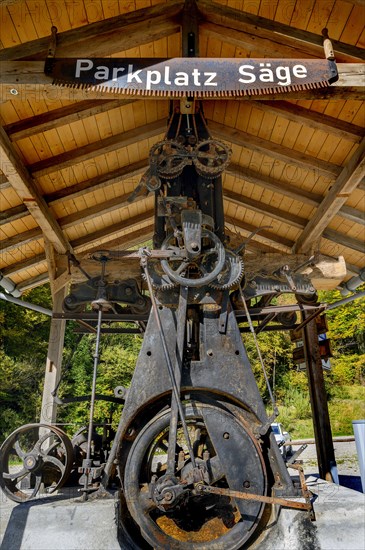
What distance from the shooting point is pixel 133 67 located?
10.1ft

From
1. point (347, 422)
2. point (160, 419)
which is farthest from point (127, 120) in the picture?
point (347, 422)

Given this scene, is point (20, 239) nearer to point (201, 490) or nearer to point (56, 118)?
point (56, 118)

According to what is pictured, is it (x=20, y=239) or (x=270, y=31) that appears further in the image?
(x=20, y=239)

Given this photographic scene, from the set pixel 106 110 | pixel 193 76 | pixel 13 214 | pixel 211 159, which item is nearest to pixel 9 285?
pixel 13 214

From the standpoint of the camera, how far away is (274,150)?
5.57 metres

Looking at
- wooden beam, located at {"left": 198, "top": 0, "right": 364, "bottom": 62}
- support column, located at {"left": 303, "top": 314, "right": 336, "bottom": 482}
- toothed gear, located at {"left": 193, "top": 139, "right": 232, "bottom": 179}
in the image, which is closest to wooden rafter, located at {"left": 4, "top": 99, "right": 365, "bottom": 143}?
wooden beam, located at {"left": 198, "top": 0, "right": 364, "bottom": 62}

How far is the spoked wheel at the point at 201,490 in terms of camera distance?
2.79 meters

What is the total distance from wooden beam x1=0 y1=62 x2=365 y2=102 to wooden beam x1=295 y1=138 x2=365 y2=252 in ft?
4.95

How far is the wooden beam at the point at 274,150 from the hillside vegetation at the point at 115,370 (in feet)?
38.4

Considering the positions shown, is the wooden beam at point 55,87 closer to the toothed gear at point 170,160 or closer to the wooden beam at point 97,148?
the toothed gear at point 170,160

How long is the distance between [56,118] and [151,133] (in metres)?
1.35

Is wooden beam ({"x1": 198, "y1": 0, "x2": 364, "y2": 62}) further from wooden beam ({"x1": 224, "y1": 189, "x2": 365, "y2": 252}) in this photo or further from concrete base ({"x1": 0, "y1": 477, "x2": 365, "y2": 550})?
concrete base ({"x1": 0, "y1": 477, "x2": 365, "y2": 550})

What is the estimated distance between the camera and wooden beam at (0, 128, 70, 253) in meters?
4.52

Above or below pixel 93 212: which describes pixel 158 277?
below
